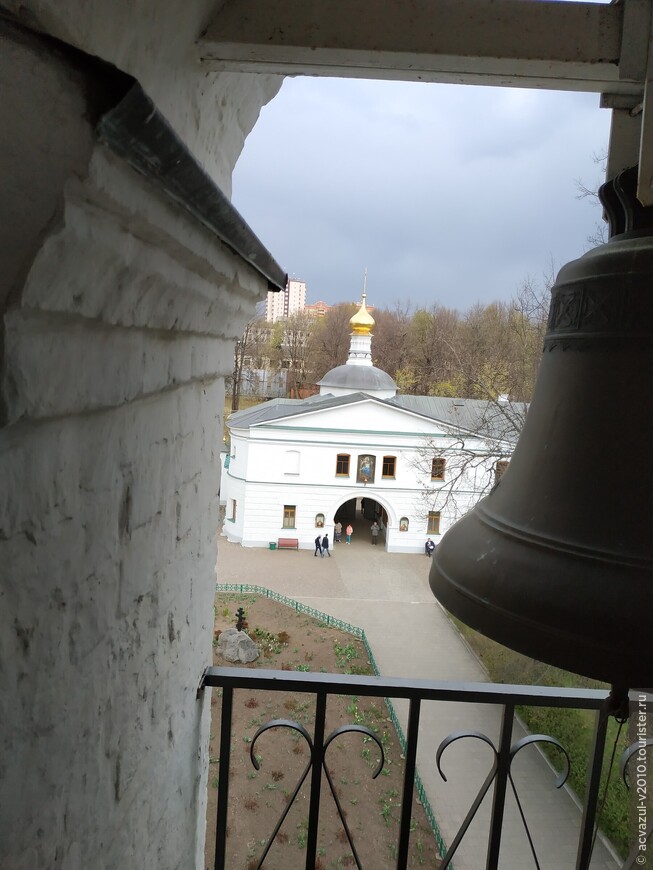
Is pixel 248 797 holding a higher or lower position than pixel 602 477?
lower

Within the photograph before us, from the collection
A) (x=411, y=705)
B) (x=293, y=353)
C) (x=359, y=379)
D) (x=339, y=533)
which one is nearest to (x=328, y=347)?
(x=293, y=353)

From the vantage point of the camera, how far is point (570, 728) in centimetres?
717

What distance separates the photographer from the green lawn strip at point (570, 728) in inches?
221

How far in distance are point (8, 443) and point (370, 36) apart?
35.4 inches

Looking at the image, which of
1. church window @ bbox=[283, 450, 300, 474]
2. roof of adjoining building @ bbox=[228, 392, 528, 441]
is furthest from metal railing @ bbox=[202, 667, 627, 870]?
church window @ bbox=[283, 450, 300, 474]

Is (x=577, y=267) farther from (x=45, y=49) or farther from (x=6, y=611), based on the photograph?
(x=6, y=611)

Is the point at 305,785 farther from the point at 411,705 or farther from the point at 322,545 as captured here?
the point at 322,545

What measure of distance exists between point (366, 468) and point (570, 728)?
403 inches

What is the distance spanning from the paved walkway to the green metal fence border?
0.15 meters

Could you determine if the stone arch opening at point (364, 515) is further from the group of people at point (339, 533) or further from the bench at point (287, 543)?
the bench at point (287, 543)

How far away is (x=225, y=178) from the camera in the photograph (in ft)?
5.31

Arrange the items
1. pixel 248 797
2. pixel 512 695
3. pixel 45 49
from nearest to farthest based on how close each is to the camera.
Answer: pixel 45 49 < pixel 512 695 < pixel 248 797

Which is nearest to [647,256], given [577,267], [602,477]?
[577,267]

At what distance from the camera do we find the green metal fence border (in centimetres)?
597
